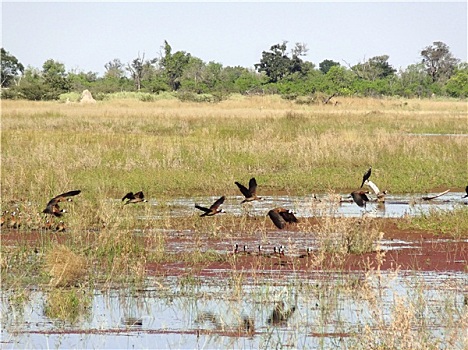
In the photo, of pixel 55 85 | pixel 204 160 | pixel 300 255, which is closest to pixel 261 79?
pixel 55 85

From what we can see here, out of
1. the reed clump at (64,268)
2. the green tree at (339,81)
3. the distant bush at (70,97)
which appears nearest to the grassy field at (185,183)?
the reed clump at (64,268)

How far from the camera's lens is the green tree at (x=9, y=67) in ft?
255

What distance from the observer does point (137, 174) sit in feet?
60.3

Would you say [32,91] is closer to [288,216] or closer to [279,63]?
[279,63]

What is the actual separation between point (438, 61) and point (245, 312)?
8165 cm

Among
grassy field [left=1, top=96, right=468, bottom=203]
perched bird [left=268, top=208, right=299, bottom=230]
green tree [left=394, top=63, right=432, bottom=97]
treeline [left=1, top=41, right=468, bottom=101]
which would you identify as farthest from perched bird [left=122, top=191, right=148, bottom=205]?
green tree [left=394, top=63, right=432, bottom=97]

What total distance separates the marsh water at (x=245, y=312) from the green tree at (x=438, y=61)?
77.5m

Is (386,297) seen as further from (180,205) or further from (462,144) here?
(462,144)

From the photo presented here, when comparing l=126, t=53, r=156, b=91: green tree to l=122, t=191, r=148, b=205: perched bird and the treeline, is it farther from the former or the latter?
l=122, t=191, r=148, b=205: perched bird

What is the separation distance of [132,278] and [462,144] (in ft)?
54.3

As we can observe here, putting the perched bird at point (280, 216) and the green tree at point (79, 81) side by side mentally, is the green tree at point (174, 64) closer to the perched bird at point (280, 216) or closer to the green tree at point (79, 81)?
the green tree at point (79, 81)

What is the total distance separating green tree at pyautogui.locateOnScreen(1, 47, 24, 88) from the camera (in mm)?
77875

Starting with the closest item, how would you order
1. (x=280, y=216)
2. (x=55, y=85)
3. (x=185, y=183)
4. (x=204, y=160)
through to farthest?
(x=280, y=216) < (x=185, y=183) < (x=204, y=160) < (x=55, y=85)

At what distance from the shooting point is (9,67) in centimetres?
8119
